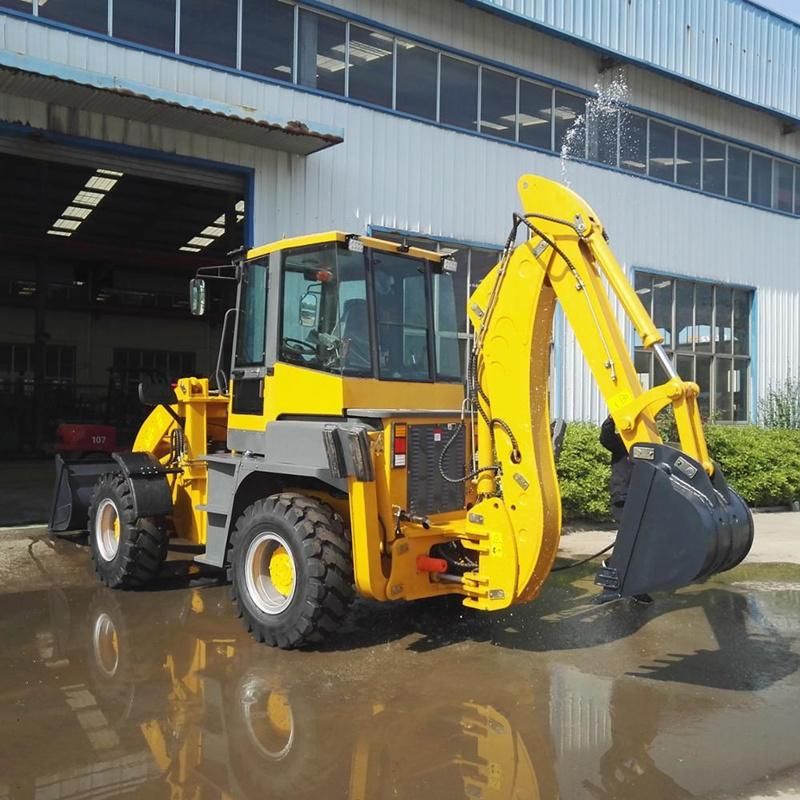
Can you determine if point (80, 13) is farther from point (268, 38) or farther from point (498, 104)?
point (498, 104)

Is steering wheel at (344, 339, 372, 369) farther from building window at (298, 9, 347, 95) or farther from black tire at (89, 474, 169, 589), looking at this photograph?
building window at (298, 9, 347, 95)

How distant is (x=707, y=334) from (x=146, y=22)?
11.6m

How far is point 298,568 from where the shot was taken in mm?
5617

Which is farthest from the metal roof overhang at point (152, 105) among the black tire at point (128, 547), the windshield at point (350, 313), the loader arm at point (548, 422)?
the loader arm at point (548, 422)

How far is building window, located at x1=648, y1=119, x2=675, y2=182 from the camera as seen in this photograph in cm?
1580

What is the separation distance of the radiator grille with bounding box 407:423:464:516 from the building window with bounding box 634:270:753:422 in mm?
9943

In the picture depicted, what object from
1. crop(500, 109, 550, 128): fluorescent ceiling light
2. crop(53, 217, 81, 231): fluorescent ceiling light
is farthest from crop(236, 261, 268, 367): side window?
crop(53, 217, 81, 231): fluorescent ceiling light

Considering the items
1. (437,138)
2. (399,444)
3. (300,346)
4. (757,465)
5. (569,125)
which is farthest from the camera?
(569,125)

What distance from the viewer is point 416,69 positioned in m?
12.7

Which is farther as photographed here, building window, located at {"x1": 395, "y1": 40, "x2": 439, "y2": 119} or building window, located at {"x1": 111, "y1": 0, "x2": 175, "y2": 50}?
A: building window, located at {"x1": 395, "y1": 40, "x2": 439, "y2": 119}

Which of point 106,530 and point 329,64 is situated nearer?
point 106,530

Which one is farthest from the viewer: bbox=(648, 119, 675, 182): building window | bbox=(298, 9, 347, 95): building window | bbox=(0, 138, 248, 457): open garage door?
bbox=(0, 138, 248, 457): open garage door

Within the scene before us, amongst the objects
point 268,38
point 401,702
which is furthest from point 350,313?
point 268,38

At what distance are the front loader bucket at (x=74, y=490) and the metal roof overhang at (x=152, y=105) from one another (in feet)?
12.5
